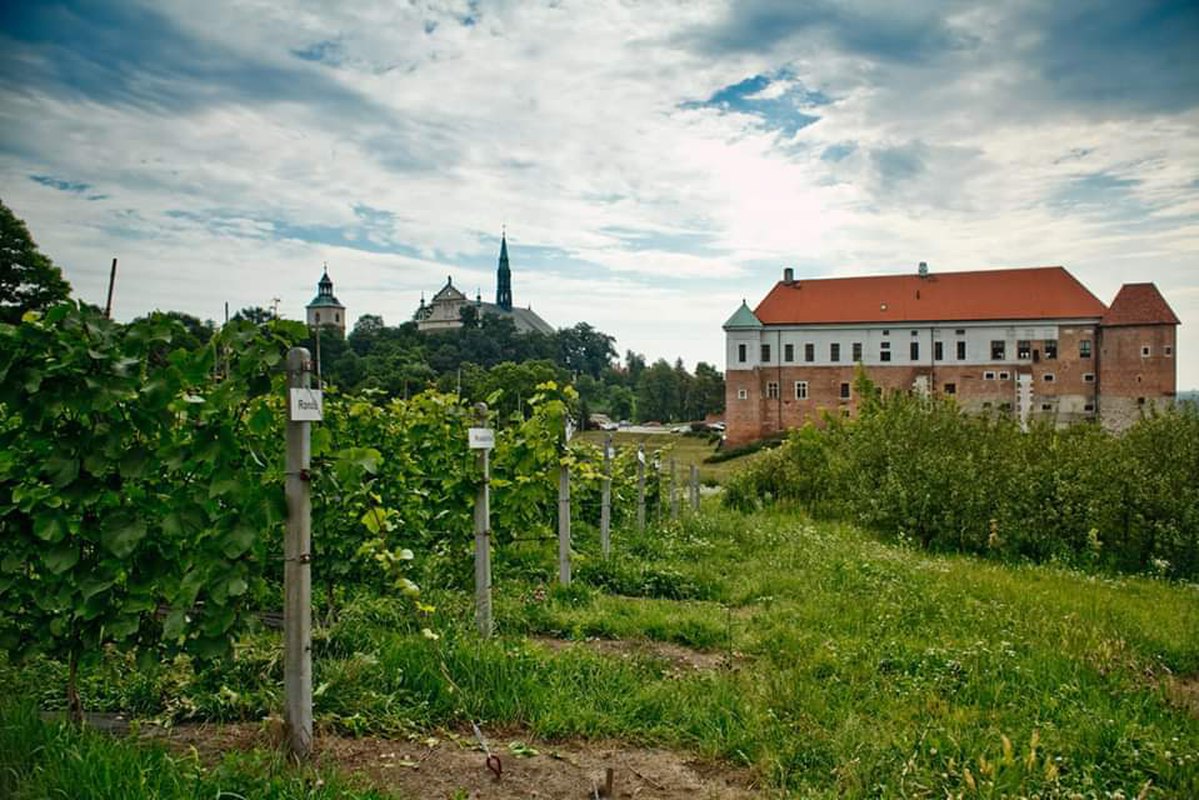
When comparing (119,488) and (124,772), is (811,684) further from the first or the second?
(119,488)

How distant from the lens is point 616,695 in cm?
471

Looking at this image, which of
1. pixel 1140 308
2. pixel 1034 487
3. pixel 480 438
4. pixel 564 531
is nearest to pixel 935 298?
pixel 1140 308

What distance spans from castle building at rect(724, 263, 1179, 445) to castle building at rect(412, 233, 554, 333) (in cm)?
4934

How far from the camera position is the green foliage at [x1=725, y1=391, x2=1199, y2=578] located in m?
11.4

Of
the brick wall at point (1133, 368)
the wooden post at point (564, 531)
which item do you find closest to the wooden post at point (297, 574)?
the wooden post at point (564, 531)

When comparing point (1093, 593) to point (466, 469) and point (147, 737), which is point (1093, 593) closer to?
point (466, 469)

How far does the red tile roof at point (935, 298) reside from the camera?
55781 millimetres

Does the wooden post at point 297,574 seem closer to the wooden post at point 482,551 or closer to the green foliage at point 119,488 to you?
the green foliage at point 119,488

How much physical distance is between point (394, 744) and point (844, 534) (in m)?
10.1

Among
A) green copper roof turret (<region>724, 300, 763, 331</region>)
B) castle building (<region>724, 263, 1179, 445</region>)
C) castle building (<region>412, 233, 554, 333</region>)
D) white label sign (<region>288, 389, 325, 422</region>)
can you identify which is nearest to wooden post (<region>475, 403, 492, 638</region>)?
white label sign (<region>288, 389, 325, 422</region>)

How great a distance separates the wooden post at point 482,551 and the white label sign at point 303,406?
2484 millimetres

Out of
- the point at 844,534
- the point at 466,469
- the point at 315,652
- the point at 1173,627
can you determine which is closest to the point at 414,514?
the point at 466,469

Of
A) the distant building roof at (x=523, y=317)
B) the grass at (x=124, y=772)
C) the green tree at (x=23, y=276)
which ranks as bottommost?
the grass at (x=124, y=772)

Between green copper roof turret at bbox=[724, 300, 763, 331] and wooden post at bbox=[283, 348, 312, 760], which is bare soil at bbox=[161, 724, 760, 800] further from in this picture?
green copper roof turret at bbox=[724, 300, 763, 331]
